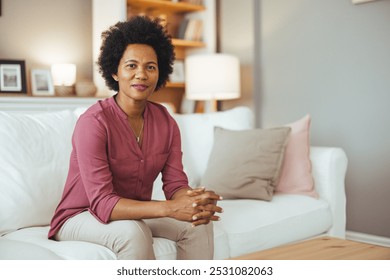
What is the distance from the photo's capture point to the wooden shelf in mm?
3664

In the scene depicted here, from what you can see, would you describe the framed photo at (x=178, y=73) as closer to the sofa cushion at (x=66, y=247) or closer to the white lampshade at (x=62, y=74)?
the white lampshade at (x=62, y=74)

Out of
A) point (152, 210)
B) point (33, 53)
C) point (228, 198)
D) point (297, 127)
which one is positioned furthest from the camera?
point (33, 53)

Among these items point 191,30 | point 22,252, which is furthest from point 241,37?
point 22,252

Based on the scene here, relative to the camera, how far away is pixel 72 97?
3.20 metres

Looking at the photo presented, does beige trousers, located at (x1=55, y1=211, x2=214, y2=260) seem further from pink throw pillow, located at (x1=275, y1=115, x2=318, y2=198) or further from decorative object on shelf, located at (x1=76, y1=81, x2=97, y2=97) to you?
decorative object on shelf, located at (x1=76, y1=81, x2=97, y2=97)

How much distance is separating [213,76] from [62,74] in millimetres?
928

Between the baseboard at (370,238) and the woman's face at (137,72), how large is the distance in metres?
1.81

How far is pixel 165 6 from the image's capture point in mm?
3816

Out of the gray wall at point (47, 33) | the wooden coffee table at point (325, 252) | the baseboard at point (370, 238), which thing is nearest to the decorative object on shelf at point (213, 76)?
the gray wall at point (47, 33)

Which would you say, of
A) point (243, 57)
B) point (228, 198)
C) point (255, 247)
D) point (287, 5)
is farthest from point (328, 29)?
point (255, 247)

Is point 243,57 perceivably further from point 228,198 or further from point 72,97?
point 228,198

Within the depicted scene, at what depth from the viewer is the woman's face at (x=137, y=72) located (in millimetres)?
1628
